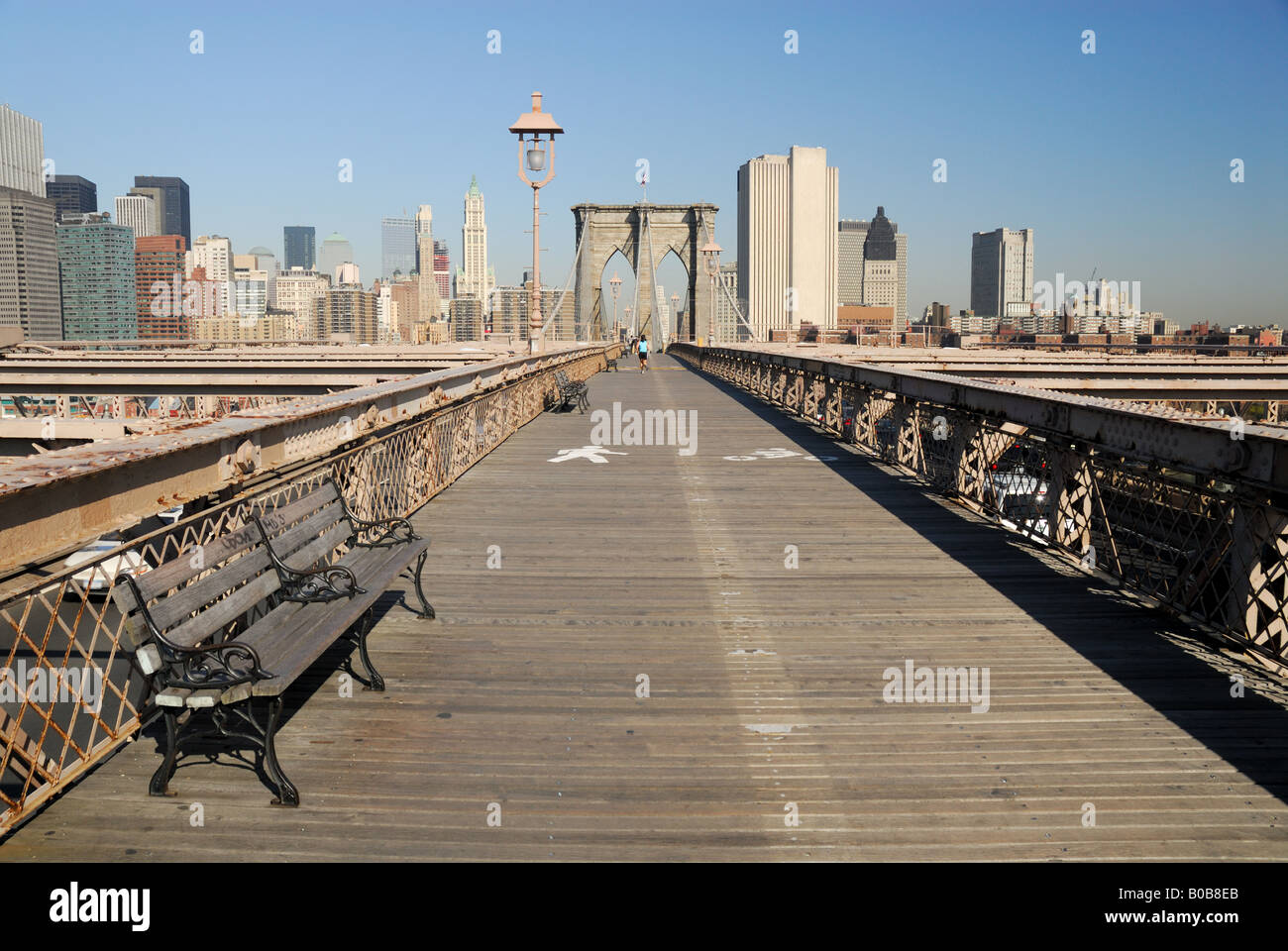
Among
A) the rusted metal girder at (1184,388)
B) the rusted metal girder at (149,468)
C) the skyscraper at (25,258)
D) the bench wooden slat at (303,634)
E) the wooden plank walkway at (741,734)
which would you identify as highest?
the skyscraper at (25,258)

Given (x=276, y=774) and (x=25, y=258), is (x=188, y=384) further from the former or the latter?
(x=25, y=258)

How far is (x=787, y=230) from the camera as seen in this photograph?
192m

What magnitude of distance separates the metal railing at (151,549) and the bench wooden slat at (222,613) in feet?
0.79

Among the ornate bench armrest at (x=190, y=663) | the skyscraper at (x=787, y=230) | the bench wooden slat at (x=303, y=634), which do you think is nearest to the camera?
the ornate bench armrest at (x=190, y=663)

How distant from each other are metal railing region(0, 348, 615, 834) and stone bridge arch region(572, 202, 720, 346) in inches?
2625

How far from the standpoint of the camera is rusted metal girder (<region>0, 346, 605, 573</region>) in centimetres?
359

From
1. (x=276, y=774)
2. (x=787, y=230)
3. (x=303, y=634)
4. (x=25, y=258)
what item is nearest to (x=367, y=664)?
(x=303, y=634)

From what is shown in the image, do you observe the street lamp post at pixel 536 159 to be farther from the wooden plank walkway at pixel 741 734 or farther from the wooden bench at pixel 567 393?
the wooden plank walkway at pixel 741 734

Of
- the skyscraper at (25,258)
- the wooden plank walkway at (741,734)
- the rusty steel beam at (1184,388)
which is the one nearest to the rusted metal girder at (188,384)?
the wooden plank walkway at (741,734)

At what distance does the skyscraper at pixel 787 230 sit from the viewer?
181125 mm

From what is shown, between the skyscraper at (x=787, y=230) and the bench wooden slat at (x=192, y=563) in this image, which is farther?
the skyscraper at (x=787, y=230)

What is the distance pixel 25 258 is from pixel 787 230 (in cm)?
13421

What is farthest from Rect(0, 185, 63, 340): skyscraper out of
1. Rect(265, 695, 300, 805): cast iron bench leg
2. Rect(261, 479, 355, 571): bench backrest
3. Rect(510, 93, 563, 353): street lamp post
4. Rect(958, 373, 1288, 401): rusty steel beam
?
Rect(265, 695, 300, 805): cast iron bench leg
